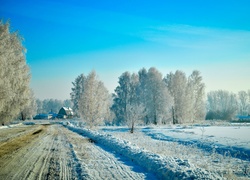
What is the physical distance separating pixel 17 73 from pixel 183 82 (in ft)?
122

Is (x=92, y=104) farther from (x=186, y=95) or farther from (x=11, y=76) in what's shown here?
(x=186, y=95)

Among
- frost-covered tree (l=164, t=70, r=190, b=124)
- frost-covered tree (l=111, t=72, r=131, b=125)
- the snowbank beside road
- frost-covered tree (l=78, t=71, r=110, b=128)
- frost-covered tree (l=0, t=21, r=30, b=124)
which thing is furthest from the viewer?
frost-covered tree (l=111, t=72, r=131, b=125)

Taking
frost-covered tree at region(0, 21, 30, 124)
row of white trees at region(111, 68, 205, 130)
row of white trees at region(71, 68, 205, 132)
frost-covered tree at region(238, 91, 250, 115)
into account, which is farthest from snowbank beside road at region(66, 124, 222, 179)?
frost-covered tree at region(238, 91, 250, 115)

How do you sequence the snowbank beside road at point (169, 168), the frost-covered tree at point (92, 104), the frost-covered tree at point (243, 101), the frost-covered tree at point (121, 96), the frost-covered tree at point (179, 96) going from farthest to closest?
1. the frost-covered tree at point (243, 101)
2. the frost-covered tree at point (121, 96)
3. the frost-covered tree at point (179, 96)
4. the frost-covered tree at point (92, 104)
5. the snowbank beside road at point (169, 168)

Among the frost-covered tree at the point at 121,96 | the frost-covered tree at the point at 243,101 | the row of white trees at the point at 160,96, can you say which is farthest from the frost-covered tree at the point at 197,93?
the frost-covered tree at the point at 243,101

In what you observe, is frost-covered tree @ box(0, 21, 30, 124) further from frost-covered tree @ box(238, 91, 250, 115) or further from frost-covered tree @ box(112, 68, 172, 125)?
frost-covered tree @ box(238, 91, 250, 115)

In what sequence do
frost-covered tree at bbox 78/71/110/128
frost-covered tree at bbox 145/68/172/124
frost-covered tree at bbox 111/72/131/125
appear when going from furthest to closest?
frost-covered tree at bbox 111/72/131/125
frost-covered tree at bbox 145/68/172/124
frost-covered tree at bbox 78/71/110/128

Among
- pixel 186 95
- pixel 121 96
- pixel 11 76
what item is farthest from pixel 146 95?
pixel 11 76

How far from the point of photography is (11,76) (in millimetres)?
23750

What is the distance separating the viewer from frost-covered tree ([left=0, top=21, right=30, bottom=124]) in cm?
2122

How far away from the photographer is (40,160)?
948 centimetres

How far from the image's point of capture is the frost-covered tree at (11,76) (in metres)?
21.2

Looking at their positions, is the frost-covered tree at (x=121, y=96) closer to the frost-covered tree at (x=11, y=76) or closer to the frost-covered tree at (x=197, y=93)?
the frost-covered tree at (x=197, y=93)

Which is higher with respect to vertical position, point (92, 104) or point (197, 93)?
point (197, 93)
